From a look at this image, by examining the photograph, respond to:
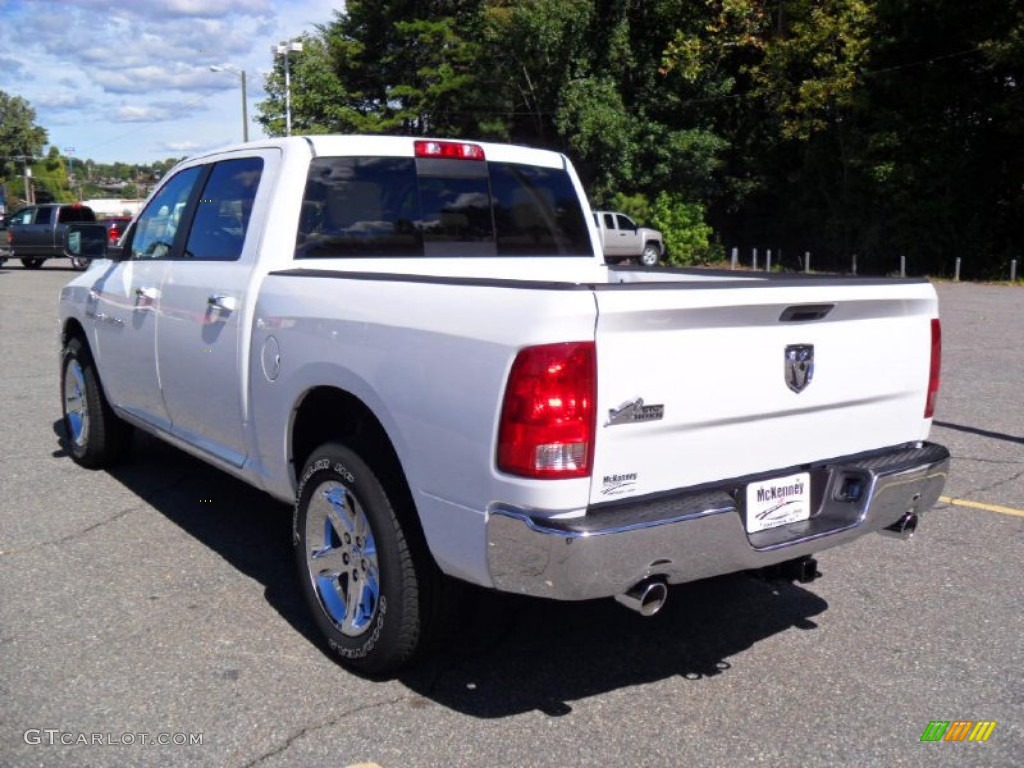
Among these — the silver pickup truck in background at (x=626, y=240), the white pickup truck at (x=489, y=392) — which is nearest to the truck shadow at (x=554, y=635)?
the white pickup truck at (x=489, y=392)

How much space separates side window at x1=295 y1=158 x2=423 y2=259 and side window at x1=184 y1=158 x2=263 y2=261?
30 centimetres

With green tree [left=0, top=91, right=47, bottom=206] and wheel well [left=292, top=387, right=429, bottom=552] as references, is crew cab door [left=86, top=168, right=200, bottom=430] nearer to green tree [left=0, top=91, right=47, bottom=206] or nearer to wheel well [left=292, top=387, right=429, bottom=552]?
wheel well [left=292, top=387, right=429, bottom=552]

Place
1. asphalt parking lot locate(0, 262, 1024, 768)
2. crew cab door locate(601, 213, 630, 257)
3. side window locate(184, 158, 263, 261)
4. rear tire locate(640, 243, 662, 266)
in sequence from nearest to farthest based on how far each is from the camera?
1. asphalt parking lot locate(0, 262, 1024, 768)
2. side window locate(184, 158, 263, 261)
3. crew cab door locate(601, 213, 630, 257)
4. rear tire locate(640, 243, 662, 266)

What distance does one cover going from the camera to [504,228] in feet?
16.8

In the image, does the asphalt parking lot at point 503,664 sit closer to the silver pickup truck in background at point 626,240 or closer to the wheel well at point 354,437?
the wheel well at point 354,437

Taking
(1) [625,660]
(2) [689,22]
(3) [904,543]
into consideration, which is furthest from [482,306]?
(2) [689,22]

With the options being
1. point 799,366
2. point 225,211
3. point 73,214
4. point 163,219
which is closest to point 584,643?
point 799,366

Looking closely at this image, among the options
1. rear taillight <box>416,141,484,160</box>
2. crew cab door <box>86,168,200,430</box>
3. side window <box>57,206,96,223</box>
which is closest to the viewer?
rear taillight <box>416,141,484,160</box>

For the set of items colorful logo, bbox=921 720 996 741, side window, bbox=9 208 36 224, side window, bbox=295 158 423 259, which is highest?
side window, bbox=9 208 36 224

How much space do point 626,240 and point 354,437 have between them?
29.8 meters

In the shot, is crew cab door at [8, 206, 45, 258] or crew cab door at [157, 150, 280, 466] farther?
crew cab door at [8, 206, 45, 258]

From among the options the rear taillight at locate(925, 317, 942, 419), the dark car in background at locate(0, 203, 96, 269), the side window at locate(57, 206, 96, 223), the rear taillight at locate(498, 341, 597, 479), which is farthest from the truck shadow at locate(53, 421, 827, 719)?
the side window at locate(57, 206, 96, 223)

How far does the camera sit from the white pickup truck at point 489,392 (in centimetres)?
302

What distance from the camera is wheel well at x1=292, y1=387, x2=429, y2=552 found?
11.5 ft
